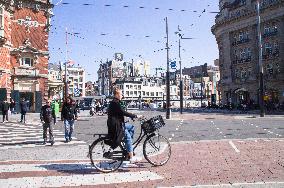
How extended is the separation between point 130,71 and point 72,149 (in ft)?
459

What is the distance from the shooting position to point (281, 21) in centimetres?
5041

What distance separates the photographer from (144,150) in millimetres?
8180

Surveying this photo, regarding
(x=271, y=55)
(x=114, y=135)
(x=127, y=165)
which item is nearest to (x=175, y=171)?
(x=127, y=165)

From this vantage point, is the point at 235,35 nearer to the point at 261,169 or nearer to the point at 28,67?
the point at 28,67

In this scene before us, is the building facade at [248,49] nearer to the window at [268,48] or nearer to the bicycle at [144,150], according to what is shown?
the window at [268,48]

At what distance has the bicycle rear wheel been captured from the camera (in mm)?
7598

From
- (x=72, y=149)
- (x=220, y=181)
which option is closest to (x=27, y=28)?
(x=72, y=149)

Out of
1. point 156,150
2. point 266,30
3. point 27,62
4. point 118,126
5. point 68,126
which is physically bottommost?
point 156,150

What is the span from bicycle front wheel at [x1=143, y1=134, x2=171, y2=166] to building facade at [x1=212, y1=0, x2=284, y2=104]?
42237 millimetres

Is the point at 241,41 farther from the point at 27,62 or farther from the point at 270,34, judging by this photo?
the point at 27,62

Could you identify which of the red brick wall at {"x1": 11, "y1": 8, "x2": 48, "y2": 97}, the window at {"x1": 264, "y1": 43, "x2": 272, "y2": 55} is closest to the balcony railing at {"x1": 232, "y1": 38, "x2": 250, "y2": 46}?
the window at {"x1": 264, "y1": 43, "x2": 272, "y2": 55}

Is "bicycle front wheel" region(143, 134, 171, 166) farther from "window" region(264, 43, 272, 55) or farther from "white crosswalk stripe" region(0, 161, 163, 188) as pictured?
"window" region(264, 43, 272, 55)

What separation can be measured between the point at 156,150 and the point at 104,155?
1.38 meters

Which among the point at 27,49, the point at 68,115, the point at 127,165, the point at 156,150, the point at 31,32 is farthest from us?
the point at 31,32
